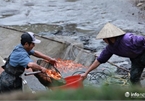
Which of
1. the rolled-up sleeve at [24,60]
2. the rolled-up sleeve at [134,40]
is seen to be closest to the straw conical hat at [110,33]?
the rolled-up sleeve at [134,40]

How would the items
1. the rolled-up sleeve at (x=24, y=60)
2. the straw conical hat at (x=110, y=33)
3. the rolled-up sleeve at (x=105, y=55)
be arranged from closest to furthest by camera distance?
the rolled-up sleeve at (x=24, y=60) < the straw conical hat at (x=110, y=33) < the rolled-up sleeve at (x=105, y=55)

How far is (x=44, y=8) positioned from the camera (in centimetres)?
1902

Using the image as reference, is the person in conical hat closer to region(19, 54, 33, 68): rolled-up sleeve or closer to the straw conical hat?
the straw conical hat

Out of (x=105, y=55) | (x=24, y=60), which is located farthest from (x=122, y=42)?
(x=24, y=60)

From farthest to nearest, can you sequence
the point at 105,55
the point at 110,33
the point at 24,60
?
the point at 105,55 → the point at 110,33 → the point at 24,60

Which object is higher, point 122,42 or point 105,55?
point 122,42

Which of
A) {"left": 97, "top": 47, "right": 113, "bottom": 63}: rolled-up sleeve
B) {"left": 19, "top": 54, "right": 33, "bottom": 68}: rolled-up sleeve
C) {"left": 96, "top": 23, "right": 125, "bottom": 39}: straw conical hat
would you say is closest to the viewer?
{"left": 19, "top": 54, "right": 33, "bottom": 68}: rolled-up sleeve

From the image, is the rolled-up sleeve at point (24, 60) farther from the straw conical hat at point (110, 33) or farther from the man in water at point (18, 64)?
the straw conical hat at point (110, 33)

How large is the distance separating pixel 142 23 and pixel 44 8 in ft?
20.9

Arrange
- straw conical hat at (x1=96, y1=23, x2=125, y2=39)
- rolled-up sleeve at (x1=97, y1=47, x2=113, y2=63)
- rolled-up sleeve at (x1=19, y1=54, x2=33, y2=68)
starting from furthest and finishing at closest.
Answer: rolled-up sleeve at (x1=97, y1=47, x2=113, y2=63), straw conical hat at (x1=96, y1=23, x2=125, y2=39), rolled-up sleeve at (x1=19, y1=54, x2=33, y2=68)

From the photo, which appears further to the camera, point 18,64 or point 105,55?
point 105,55

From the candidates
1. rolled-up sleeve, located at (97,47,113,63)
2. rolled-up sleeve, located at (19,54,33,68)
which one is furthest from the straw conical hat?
rolled-up sleeve, located at (19,54,33,68)

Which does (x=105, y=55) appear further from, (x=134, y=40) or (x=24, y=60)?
(x=24, y=60)

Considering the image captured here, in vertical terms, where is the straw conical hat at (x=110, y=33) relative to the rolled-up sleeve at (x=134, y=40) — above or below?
above
